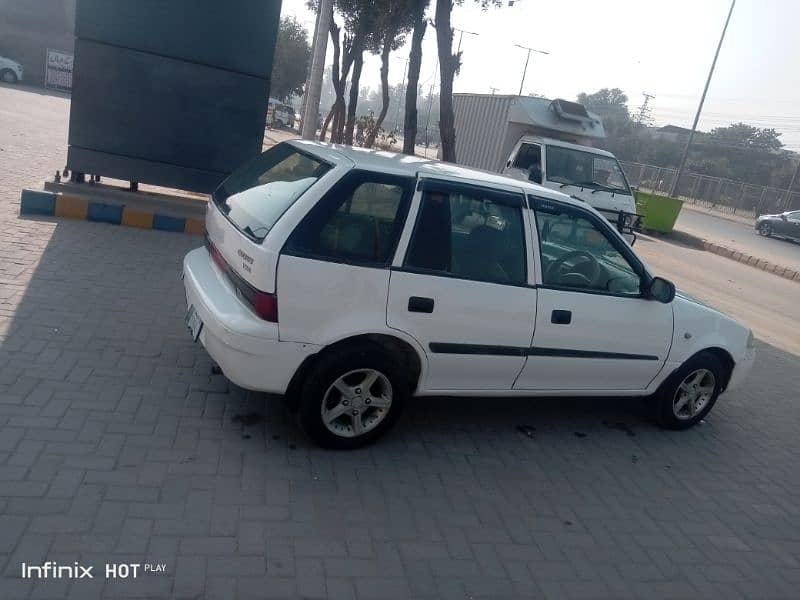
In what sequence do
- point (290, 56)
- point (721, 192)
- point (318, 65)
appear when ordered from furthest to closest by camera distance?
point (290, 56) → point (721, 192) → point (318, 65)

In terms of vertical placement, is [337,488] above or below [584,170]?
below

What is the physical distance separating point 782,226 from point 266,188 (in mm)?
29065

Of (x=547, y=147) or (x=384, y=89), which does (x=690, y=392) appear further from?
(x=384, y=89)

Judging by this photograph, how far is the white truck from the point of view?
1298cm

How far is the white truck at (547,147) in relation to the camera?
12977 millimetres

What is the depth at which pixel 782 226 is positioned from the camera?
2825 centimetres

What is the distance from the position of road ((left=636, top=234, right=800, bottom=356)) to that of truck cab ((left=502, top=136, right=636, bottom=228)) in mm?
1663

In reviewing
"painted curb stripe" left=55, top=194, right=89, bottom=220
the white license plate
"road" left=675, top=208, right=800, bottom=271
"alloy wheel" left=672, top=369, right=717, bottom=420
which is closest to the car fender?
"alloy wheel" left=672, top=369, right=717, bottom=420

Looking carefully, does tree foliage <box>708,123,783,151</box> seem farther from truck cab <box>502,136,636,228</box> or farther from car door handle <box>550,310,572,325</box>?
car door handle <box>550,310,572,325</box>

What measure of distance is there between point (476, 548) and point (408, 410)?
1.63m

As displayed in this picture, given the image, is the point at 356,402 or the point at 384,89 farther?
the point at 384,89

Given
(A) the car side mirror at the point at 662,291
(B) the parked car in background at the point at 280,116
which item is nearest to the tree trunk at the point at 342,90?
(B) the parked car in background at the point at 280,116

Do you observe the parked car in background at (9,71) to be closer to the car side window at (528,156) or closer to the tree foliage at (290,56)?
the tree foliage at (290,56)

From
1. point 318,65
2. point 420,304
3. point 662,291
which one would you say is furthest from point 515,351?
point 318,65
